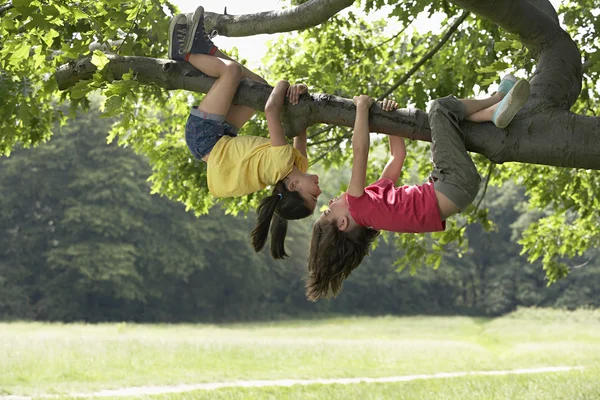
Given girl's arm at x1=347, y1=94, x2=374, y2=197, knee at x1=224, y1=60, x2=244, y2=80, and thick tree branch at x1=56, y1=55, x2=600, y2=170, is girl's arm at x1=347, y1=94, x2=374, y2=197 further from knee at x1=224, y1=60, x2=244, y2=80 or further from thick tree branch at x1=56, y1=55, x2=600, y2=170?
knee at x1=224, y1=60, x2=244, y2=80

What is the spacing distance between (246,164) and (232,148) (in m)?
0.15

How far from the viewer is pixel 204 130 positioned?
500 centimetres

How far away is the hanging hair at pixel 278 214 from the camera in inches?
200

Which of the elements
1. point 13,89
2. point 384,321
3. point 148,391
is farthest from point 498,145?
point 384,321

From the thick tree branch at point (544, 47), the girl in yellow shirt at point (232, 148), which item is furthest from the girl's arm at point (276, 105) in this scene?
the thick tree branch at point (544, 47)

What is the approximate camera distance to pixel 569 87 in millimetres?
4395

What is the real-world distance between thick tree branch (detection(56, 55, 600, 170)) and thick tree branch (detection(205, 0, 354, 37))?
71 cm

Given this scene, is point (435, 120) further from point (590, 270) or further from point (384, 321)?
point (590, 270)

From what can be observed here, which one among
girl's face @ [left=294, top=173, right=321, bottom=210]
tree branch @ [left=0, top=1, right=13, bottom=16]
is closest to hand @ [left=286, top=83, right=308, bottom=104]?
girl's face @ [left=294, top=173, right=321, bottom=210]

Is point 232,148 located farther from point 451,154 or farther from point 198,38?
point 451,154

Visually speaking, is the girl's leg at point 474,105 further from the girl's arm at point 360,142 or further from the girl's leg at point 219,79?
the girl's leg at point 219,79

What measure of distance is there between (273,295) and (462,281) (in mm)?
15227

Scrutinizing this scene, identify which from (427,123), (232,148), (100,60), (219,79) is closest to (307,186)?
(232,148)

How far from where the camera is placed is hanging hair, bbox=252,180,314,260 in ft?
16.7
